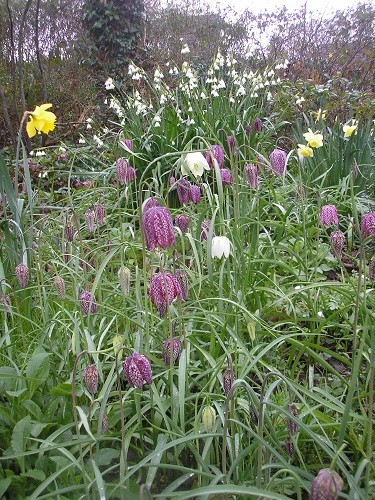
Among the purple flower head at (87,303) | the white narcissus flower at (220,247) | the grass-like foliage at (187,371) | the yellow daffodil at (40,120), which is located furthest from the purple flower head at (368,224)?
the yellow daffodil at (40,120)

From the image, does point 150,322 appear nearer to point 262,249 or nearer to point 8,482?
point 8,482

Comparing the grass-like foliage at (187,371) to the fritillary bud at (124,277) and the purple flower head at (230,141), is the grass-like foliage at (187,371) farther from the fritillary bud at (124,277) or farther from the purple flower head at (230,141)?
the purple flower head at (230,141)

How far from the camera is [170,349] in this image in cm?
130

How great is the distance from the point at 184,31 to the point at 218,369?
31.7ft

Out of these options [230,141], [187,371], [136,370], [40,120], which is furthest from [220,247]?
[230,141]

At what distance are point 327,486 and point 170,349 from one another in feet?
1.69

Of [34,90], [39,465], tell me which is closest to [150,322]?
[39,465]

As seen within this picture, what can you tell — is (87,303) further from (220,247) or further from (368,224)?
(368,224)

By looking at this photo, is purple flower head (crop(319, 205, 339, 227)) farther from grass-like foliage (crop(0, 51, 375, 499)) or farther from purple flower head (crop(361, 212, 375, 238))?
purple flower head (crop(361, 212, 375, 238))

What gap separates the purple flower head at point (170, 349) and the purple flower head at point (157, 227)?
0.77 ft

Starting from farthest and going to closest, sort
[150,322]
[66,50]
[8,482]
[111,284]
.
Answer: [66,50]
[111,284]
[150,322]
[8,482]

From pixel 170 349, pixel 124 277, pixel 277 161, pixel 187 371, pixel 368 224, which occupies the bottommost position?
pixel 187 371

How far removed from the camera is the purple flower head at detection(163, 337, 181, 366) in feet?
4.27

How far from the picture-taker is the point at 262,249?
7.61 ft
